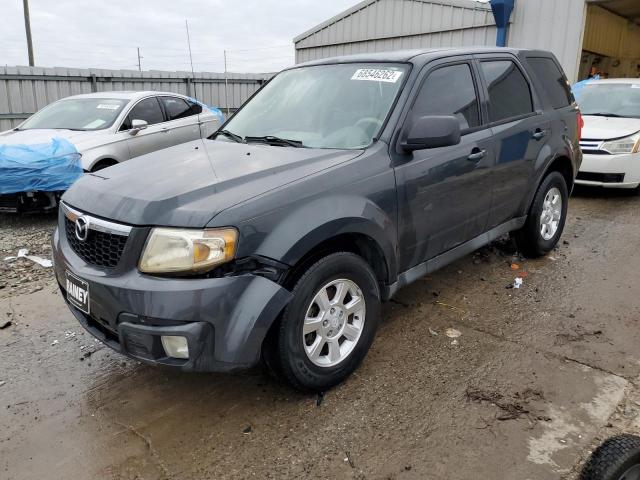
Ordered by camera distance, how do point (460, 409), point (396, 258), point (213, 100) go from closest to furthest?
point (460, 409) → point (396, 258) → point (213, 100)

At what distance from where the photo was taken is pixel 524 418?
2.73m

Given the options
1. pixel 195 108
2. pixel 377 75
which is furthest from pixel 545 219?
pixel 195 108

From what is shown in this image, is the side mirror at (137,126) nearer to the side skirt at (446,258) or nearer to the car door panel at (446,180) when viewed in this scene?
the car door panel at (446,180)

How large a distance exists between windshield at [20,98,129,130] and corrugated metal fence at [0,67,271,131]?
4.47 metres

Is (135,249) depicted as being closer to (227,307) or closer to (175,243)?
(175,243)

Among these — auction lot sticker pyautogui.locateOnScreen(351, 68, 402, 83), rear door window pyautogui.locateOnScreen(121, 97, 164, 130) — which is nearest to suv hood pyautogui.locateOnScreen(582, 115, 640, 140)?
auction lot sticker pyautogui.locateOnScreen(351, 68, 402, 83)

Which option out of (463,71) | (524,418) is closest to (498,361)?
(524,418)

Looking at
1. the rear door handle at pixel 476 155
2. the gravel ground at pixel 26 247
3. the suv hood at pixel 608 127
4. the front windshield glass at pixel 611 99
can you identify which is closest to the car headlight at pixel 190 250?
the rear door handle at pixel 476 155

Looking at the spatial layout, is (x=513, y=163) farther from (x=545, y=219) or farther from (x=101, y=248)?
(x=101, y=248)

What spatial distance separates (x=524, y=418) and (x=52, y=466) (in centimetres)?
234

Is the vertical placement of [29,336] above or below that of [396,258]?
below

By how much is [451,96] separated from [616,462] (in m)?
2.50

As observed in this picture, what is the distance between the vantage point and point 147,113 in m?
8.12

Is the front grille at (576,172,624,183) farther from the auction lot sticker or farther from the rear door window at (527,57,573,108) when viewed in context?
the auction lot sticker
